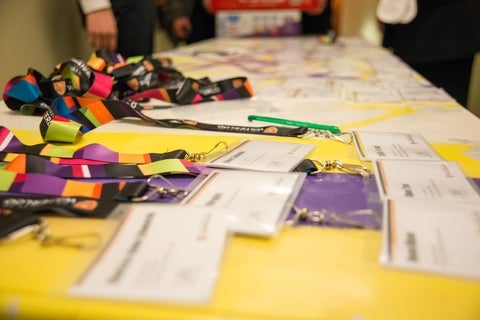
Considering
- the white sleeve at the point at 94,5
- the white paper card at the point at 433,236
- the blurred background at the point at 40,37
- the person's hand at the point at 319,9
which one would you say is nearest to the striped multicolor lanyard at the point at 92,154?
the white paper card at the point at 433,236

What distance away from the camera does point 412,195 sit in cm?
51

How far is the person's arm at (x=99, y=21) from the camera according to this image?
145 centimetres

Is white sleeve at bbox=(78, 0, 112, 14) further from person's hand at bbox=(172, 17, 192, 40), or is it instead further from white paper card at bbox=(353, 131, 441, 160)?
person's hand at bbox=(172, 17, 192, 40)

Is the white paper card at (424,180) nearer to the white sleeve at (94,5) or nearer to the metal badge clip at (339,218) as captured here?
the metal badge clip at (339,218)

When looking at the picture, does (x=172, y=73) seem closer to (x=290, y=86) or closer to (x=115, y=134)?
(x=290, y=86)

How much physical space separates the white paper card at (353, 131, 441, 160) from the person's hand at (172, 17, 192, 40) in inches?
83.5

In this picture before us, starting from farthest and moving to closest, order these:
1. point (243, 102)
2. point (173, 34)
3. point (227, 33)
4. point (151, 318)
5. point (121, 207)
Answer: point (173, 34) < point (227, 33) < point (243, 102) < point (121, 207) < point (151, 318)

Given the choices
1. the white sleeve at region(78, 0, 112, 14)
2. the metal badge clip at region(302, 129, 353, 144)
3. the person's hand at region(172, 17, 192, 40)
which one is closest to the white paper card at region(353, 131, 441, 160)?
the metal badge clip at region(302, 129, 353, 144)

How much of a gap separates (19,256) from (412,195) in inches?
14.8

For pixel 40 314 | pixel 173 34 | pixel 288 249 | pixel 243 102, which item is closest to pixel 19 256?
pixel 40 314

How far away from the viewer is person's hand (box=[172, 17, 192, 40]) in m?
2.71

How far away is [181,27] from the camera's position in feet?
8.93

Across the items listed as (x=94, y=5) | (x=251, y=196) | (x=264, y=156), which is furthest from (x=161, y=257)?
(x=94, y=5)

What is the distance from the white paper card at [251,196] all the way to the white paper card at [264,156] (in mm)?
30
